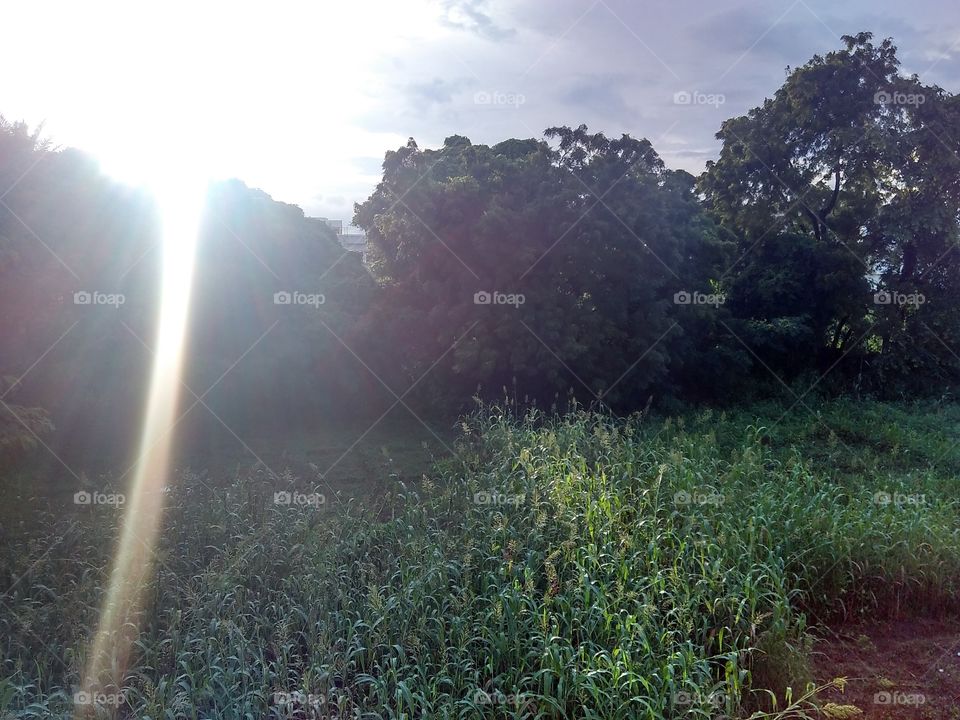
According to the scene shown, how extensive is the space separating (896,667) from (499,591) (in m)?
2.13

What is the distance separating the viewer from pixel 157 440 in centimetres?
842

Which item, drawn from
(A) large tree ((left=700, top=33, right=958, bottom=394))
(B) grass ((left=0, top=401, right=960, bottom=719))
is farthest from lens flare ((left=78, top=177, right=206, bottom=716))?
(A) large tree ((left=700, top=33, right=958, bottom=394))

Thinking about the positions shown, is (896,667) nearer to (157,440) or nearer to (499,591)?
(499,591)

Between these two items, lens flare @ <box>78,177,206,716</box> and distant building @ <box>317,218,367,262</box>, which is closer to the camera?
lens flare @ <box>78,177,206,716</box>

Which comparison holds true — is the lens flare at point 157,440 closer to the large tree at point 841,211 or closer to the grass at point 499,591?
the grass at point 499,591

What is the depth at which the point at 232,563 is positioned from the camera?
4.48 m

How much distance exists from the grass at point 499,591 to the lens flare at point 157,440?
0.11m

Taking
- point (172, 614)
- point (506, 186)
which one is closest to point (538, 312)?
point (506, 186)

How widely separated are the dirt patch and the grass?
6.4 inches

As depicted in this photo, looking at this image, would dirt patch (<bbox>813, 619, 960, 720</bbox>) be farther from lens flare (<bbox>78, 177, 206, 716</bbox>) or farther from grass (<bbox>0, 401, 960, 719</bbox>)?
lens flare (<bbox>78, 177, 206, 716</bbox>)

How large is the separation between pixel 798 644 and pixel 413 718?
2034 mm

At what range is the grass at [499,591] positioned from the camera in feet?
11.1

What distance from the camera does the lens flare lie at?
412cm

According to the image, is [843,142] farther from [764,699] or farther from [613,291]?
[764,699]
